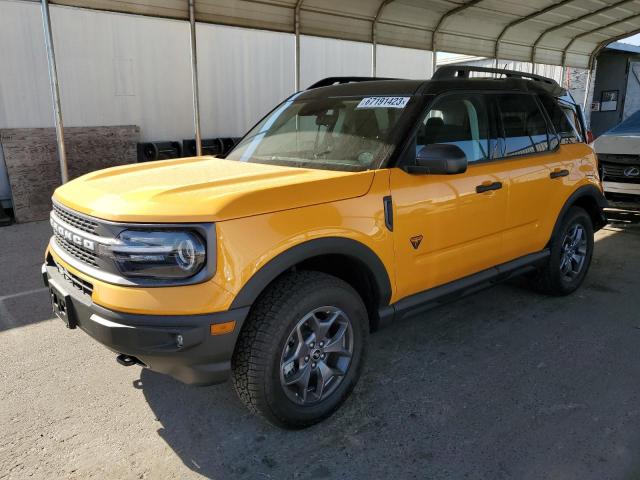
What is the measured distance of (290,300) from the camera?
2.58 meters

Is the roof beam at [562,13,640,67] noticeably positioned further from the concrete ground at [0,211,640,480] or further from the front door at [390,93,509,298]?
the front door at [390,93,509,298]

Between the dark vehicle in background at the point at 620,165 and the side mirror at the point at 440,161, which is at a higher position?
the side mirror at the point at 440,161

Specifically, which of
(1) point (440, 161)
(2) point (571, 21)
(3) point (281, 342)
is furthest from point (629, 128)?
(3) point (281, 342)

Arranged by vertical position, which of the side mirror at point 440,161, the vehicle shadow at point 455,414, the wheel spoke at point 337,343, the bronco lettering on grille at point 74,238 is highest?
the side mirror at point 440,161

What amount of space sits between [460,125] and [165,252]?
2276 millimetres

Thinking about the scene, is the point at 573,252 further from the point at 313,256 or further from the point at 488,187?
the point at 313,256

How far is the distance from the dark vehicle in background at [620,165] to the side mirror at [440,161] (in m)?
4.93

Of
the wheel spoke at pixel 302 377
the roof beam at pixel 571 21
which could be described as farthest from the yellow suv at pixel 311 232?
the roof beam at pixel 571 21

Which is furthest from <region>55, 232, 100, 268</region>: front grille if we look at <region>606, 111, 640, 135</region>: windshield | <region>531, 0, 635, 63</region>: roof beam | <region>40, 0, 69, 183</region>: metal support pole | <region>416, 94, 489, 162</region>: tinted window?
<region>531, 0, 635, 63</region>: roof beam

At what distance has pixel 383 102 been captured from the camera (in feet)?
11.4

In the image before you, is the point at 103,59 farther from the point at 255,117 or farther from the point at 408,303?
the point at 408,303

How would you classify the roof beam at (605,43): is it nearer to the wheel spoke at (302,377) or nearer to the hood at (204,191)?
the hood at (204,191)

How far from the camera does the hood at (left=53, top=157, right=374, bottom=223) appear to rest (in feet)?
7.80

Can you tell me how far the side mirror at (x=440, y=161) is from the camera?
3.02m
